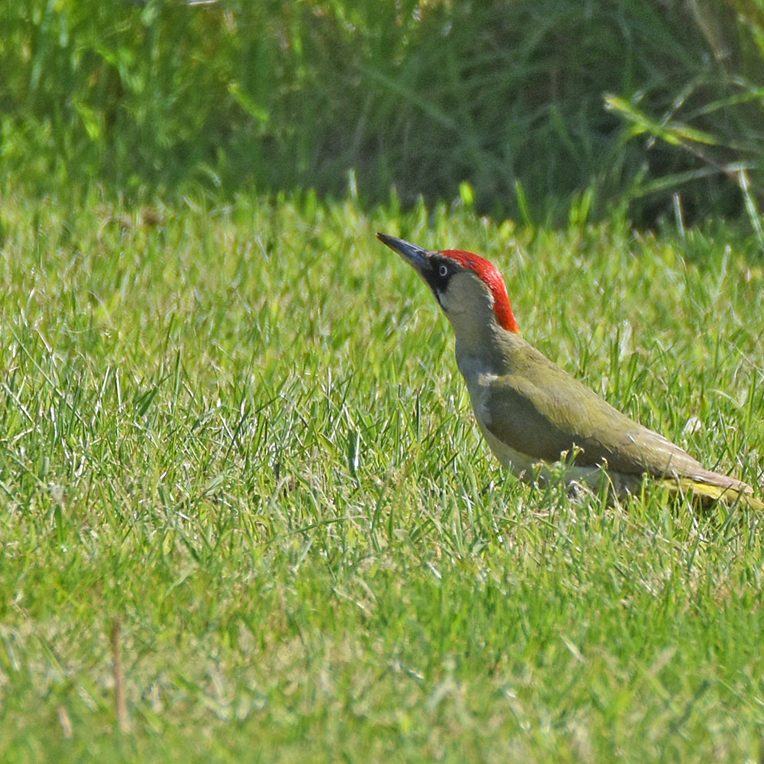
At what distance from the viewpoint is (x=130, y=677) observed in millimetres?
3207

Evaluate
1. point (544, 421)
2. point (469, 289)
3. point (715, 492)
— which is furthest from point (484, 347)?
point (715, 492)

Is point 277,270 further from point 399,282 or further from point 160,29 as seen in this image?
point 160,29

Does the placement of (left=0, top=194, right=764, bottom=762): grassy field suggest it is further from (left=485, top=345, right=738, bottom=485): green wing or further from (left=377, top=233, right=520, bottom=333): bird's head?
(left=377, top=233, right=520, bottom=333): bird's head

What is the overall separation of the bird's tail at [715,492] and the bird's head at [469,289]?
2.91 ft

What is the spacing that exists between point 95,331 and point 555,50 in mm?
3820

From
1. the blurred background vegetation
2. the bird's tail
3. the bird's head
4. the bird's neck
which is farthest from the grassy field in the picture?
the blurred background vegetation

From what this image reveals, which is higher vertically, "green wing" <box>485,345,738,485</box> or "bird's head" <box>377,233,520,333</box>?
"bird's head" <box>377,233,520,333</box>

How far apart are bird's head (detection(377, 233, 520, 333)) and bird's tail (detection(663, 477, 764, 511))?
888 millimetres

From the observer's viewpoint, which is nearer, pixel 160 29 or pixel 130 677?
pixel 130 677

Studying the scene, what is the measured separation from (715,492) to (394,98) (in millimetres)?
4252

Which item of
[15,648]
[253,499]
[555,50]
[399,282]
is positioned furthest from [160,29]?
[15,648]

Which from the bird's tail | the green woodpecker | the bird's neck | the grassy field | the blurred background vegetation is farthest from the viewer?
the blurred background vegetation

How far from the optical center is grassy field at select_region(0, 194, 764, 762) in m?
3.09

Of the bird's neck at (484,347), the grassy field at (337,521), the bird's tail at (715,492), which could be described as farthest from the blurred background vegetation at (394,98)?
the bird's tail at (715,492)
